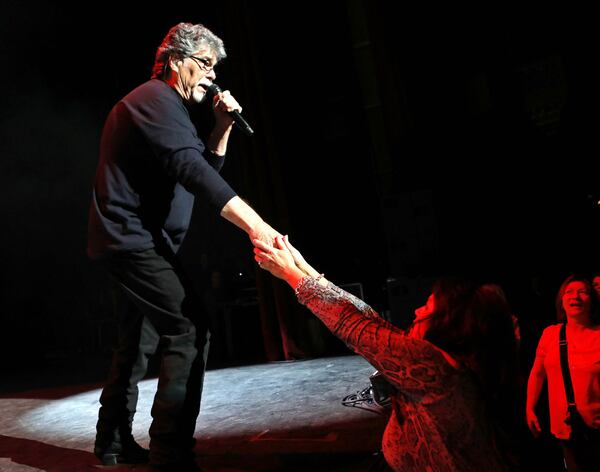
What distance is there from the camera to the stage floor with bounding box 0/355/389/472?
4.78 feet

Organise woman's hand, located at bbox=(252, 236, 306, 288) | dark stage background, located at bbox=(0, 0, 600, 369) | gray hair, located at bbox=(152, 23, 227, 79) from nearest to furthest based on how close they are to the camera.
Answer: woman's hand, located at bbox=(252, 236, 306, 288) → gray hair, located at bbox=(152, 23, 227, 79) → dark stage background, located at bbox=(0, 0, 600, 369)

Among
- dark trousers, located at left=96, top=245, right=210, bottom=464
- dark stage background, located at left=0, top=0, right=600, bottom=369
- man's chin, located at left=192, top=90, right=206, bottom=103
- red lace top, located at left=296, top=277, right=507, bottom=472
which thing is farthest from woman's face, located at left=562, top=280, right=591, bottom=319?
man's chin, located at left=192, top=90, right=206, bottom=103

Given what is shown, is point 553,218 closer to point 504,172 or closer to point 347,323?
point 504,172

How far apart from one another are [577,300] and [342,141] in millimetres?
3845

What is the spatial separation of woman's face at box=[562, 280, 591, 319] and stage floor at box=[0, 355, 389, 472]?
884 millimetres

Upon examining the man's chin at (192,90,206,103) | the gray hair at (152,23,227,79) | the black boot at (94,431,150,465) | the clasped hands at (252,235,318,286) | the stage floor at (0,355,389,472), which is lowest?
the stage floor at (0,355,389,472)

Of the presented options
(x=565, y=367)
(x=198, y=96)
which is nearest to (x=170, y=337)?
(x=198, y=96)

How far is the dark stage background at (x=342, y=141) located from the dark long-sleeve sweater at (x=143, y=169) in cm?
206

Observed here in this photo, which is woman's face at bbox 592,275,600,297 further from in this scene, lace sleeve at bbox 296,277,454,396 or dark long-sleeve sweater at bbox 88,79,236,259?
dark long-sleeve sweater at bbox 88,79,236,259

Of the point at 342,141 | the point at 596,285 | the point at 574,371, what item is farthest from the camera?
the point at 342,141

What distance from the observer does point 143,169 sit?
4.43ft

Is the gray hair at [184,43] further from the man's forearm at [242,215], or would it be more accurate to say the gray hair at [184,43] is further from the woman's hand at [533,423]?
the woman's hand at [533,423]

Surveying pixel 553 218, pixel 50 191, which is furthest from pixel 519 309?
pixel 50 191

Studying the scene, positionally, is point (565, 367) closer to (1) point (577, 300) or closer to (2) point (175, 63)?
(1) point (577, 300)
